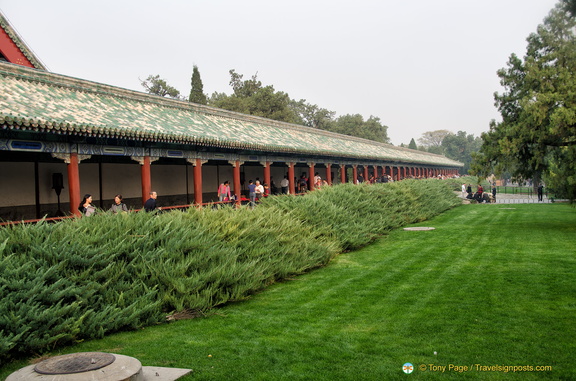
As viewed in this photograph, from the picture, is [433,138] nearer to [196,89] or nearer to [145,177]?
[196,89]

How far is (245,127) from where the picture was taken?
1011 inches

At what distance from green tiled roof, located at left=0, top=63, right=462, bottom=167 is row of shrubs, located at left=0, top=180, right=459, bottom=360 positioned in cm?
518

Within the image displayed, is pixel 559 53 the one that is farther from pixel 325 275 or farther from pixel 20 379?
pixel 20 379

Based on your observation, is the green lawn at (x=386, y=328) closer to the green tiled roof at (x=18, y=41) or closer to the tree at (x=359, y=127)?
the green tiled roof at (x=18, y=41)

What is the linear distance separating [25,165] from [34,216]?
72.2 inches

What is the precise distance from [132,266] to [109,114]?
9638 mm

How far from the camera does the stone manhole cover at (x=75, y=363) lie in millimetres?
4641

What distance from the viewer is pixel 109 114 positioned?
52.3 feet

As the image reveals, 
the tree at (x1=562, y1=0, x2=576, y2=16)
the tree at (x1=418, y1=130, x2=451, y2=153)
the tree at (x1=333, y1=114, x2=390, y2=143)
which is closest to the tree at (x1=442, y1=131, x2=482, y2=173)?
the tree at (x1=418, y1=130, x2=451, y2=153)

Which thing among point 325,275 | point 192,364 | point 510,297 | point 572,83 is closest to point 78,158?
point 325,275

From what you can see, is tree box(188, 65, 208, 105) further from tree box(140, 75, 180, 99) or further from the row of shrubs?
the row of shrubs

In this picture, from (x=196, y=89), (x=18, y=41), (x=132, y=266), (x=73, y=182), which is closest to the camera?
(x=132, y=266)

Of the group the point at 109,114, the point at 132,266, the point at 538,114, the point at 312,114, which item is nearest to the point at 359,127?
the point at 312,114

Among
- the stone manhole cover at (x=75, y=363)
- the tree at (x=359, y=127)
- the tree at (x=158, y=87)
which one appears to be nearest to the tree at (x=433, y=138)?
the tree at (x=359, y=127)
